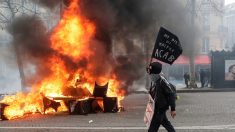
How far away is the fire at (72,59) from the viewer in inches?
574

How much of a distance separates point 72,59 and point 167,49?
17.7 feet

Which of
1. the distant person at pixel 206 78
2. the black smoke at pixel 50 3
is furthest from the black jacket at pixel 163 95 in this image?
the distant person at pixel 206 78

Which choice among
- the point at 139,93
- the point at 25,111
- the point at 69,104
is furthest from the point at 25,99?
the point at 139,93

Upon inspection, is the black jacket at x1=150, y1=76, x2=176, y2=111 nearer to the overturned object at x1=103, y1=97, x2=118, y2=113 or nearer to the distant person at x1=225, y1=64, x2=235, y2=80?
the overturned object at x1=103, y1=97, x2=118, y2=113

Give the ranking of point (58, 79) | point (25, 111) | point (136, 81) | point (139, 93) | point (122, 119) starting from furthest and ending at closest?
point (139, 93) → point (136, 81) → point (58, 79) → point (25, 111) → point (122, 119)

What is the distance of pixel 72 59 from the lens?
14930 mm

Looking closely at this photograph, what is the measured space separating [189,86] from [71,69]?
1355 cm

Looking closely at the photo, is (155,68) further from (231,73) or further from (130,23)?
(231,73)

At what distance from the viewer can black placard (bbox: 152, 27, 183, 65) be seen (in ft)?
33.3

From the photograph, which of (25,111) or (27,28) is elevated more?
(27,28)

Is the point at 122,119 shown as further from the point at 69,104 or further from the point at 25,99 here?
the point at 25,99

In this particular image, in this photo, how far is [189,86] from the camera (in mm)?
27125

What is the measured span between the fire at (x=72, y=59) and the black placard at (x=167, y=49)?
4616 mm

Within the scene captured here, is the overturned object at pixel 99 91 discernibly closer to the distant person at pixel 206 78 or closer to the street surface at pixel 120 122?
the street surface at pixel 120 122
